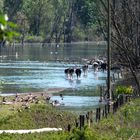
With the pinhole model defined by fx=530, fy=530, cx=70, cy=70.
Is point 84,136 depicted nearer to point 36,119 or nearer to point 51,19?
point 36,119

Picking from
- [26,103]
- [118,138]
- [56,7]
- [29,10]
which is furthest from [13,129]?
[56,7]

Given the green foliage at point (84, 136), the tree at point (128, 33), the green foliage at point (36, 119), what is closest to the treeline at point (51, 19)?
the tree at point (128, 33)

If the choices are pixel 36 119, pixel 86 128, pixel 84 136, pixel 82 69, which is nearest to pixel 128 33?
pixel 36 119

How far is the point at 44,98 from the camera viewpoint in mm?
33844

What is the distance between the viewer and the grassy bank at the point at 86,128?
1477 centimetres

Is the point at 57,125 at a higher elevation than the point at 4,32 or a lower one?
lower

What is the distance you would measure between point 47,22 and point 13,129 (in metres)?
144

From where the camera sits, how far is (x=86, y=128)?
14797mm

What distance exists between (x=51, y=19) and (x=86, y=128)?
148567 mm

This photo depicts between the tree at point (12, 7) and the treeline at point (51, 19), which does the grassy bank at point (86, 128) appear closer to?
the treeline at point (51, 19)

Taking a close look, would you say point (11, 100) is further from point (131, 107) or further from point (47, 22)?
point (47, 22)

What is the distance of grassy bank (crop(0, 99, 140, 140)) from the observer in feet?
48.5

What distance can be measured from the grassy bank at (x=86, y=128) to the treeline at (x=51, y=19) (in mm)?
123680

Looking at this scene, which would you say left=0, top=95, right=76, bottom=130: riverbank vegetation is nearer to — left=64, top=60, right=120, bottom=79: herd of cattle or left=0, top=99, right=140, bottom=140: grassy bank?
left=0, top=99, right=140, bottom=140: grassy bank
